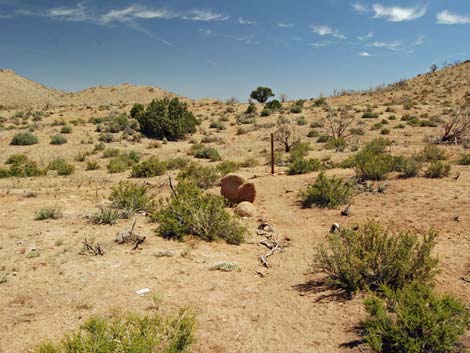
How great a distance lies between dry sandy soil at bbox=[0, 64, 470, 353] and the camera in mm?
4398

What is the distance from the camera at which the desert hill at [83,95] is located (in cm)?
6344

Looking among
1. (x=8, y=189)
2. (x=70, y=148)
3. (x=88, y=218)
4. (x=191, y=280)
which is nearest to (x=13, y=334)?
(x=191, y=280)

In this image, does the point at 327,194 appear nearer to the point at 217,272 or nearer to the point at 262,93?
the point at 217,272

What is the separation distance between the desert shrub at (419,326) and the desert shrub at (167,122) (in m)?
21.7

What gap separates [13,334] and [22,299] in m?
0.86

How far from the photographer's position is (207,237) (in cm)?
761

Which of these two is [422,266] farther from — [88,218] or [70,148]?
[70,148]

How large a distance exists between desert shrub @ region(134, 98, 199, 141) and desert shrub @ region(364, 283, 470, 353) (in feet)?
71.2

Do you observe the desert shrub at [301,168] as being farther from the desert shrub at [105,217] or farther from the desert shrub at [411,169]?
the desert shrub at [105,217]

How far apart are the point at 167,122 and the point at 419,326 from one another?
22.4 meters

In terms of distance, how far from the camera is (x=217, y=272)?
6.03 m

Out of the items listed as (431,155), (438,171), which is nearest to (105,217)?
(438,171)

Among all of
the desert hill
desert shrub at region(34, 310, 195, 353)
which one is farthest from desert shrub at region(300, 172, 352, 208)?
the desert hill

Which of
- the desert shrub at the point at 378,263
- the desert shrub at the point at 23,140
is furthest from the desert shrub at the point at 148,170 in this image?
the desert shrub at the point at 23,140
